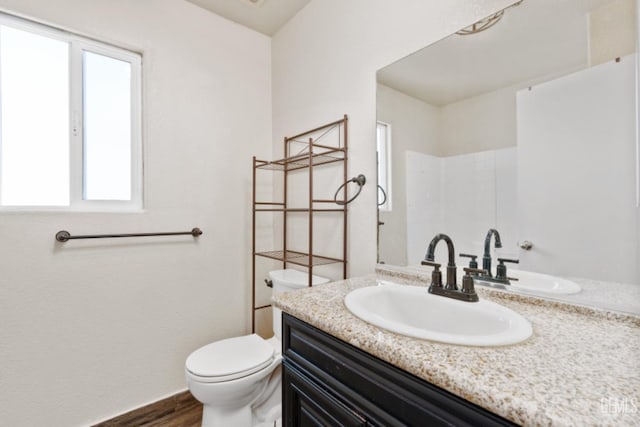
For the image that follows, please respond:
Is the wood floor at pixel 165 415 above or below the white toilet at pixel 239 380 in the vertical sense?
below

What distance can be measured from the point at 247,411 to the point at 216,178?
134 centimetres

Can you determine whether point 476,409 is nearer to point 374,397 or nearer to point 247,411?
point 374,397

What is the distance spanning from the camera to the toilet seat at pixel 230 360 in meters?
1.26

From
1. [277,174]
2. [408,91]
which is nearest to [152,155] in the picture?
[277,174]

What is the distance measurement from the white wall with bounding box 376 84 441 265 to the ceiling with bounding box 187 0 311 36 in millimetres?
978

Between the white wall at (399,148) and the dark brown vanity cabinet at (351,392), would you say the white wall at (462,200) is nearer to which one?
the white wall at (399,148)

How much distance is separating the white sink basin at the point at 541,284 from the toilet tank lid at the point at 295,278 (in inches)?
34.9

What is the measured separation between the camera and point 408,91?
1318 millimetres

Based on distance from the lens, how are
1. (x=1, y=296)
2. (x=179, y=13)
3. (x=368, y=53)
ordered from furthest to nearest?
(x=179, y=13), (x=368, y=53), (x=1, y=296)

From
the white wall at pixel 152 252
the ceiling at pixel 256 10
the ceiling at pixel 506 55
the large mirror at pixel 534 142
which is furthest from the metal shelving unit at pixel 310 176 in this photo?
the ceiling at pixel 256 10

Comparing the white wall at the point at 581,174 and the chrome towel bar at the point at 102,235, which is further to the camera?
the chrome towel bar at the point at 102,235

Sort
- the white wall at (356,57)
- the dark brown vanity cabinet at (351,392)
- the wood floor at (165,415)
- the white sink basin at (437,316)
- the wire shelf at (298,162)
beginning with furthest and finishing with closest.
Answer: the wire shelf at (298,162)
the wood floor at (165,415)
the white wall at (356,57)
the white sink basin at (437,316)
the dark brown vanity cabinet at (351,392)

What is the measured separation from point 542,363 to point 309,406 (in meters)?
0.62

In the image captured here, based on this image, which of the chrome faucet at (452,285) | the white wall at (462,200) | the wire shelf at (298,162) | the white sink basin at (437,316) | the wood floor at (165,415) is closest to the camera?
the white sink basin at (437,316)
